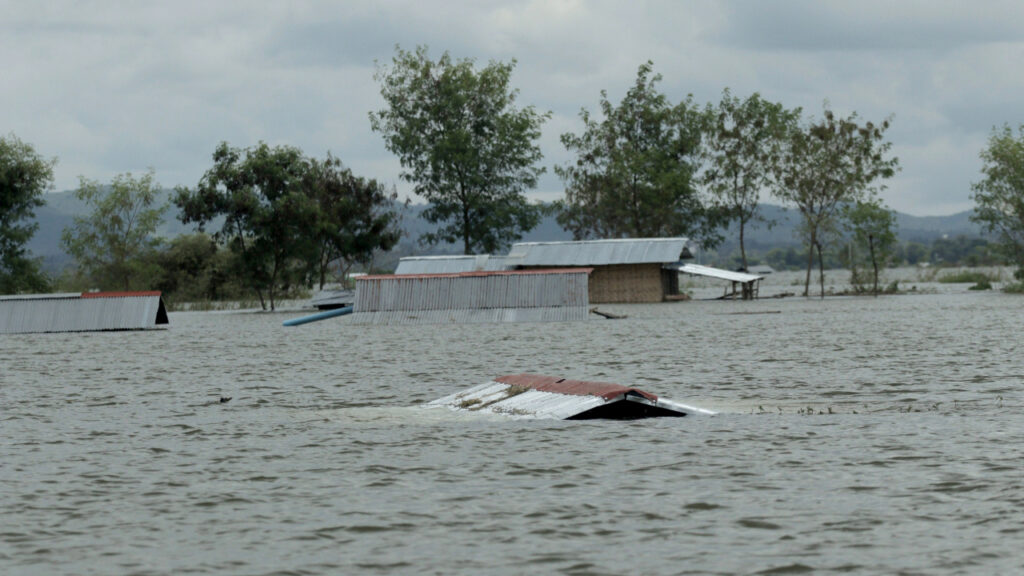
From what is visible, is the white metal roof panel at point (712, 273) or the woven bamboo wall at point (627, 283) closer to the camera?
the white metal roof panel at point (712, 273)

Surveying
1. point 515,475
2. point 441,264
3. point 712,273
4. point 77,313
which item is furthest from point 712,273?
point 515,475

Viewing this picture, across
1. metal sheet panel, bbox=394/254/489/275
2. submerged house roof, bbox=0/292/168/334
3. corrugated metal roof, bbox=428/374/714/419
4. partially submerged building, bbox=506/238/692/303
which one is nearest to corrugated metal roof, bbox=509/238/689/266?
partially submerged building, bbox=506/238/692/303

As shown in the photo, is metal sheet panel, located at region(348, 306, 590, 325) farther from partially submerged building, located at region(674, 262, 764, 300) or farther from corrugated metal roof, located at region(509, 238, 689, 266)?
corrugated metal roof, located at region(509, 238, 689, 266)

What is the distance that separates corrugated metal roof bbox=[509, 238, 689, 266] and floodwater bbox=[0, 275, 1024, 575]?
1761 inches

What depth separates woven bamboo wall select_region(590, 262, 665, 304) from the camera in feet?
223

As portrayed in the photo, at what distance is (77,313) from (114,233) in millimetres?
32027

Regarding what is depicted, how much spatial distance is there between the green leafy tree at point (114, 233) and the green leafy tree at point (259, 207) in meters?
8.61

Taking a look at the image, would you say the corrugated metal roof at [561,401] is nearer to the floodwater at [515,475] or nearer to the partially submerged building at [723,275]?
the floodwater at [515,475]

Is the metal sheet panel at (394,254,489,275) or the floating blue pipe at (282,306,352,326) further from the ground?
the metal sheet panel at (394,254,489,275)

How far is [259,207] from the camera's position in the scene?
65.9m

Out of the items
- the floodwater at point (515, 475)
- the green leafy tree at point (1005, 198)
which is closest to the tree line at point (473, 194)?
the green leafy tree at point (1005, 198)

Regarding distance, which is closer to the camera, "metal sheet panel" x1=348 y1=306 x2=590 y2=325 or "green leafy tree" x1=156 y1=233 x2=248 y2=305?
"metal sheet panel" x1=348 y1=306 x2=590 y2=325

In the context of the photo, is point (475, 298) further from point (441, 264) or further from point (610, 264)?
point (441, 264)

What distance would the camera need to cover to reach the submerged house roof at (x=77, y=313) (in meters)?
44.2
